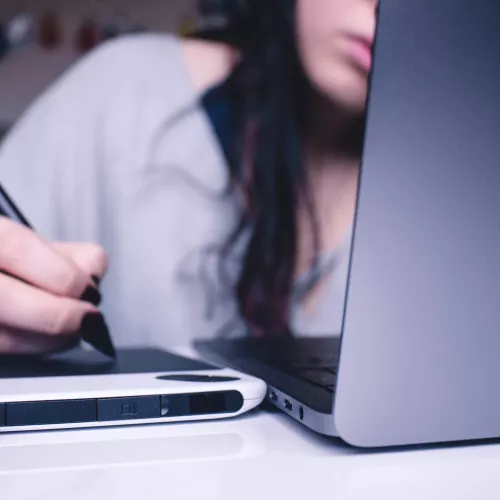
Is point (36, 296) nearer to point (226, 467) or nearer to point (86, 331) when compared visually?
point (86, 331)

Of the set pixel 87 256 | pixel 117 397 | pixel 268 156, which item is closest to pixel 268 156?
pixel 268 156

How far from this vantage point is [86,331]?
1.47 feet

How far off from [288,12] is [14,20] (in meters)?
1.08

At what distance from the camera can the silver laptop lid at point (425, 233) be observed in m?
0.27

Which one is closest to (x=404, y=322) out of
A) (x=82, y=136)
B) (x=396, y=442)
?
(x=396, y=442)

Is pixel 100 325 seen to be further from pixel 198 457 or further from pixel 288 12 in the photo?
pixel 288 12

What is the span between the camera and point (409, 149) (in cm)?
27

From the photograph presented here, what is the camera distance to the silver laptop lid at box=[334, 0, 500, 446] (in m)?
0.27

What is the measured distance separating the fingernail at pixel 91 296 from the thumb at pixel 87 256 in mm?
34

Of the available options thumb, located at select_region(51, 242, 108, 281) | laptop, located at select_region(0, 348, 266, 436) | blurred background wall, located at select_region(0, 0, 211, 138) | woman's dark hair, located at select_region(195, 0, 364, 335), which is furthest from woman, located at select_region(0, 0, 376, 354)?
blurred background wall, located at select_region(0, 0, 211, 138)

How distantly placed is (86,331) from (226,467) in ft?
0.65

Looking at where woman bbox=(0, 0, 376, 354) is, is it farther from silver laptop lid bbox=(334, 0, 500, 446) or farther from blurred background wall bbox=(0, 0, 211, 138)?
blurred background wall bbox=(0, 0, 211, 138)

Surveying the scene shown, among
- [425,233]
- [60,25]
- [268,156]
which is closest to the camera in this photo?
[425,233]

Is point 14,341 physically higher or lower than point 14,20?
lower
